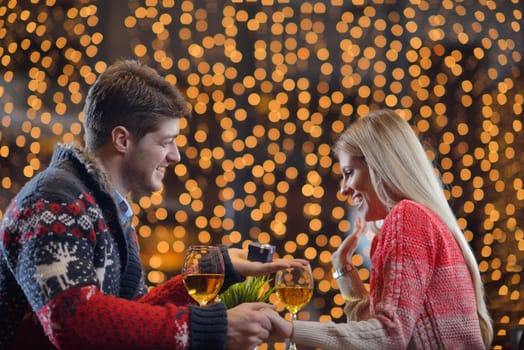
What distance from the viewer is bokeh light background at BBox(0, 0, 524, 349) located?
326 cm

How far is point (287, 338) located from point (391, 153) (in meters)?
0.53

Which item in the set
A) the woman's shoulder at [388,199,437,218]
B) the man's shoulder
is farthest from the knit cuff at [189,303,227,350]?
the woman's shoulder at [388,199,437,218]

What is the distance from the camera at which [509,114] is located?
10.9 ft

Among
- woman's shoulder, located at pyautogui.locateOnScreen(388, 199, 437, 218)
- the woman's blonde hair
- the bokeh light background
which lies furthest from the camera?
the bokeh light background

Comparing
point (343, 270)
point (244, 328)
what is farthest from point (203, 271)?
point (343, 270)

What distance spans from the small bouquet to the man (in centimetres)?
47

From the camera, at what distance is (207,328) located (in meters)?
1.14

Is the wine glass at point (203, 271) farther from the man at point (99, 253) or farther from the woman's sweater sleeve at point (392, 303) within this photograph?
the woman's sweater sleeve at point (392, 303)

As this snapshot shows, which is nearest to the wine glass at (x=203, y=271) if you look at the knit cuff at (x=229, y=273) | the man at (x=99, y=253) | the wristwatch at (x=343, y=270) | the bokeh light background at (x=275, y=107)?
the man at (x=99, y=253)

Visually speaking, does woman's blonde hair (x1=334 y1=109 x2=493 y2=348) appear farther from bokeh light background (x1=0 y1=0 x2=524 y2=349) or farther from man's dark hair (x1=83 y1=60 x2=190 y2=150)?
bokeh light background (x1=0 y1=0 x2=524 y2=349)

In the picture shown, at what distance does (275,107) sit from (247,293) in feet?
4.85

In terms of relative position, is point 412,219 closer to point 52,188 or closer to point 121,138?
point 121,138

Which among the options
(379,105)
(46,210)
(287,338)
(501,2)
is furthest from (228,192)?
(46,210)

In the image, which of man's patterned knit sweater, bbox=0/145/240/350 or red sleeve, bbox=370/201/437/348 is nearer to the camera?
man's patterned knit sweater, bbox=0/145/240/350
